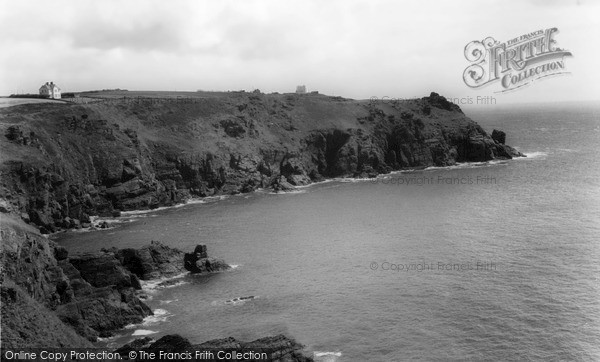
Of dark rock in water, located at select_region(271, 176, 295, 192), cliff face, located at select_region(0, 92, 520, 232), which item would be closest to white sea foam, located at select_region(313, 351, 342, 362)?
cliff face, located at select_region(0, 92, 520, 232)

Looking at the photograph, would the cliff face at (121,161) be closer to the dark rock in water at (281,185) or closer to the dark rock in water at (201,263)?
the dark rock in water at (281,185)

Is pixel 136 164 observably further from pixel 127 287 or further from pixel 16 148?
pixel 127 287

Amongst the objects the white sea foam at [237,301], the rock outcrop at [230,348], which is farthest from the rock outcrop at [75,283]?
the rock outcrop at [230,348]

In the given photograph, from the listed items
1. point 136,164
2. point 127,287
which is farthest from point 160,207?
point 127,287

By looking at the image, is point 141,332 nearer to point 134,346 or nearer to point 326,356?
point 134,346

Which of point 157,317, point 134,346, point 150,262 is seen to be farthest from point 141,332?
point 150,262

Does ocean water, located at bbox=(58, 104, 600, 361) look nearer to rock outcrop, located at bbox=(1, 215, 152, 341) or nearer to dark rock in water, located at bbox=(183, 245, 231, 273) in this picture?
dark rock in water, located at bbox=(183, 245, 231, 273)

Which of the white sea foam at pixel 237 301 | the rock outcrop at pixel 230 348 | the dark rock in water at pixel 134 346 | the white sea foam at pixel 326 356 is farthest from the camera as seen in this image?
the white sea foam at pixel 237 301
